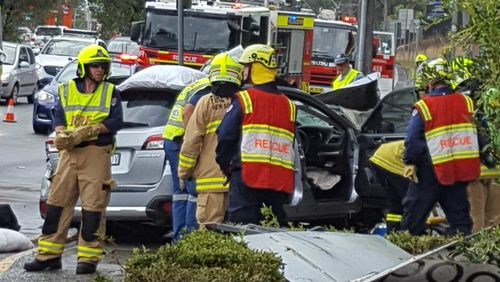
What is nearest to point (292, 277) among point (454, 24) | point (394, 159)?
point (454, 24)

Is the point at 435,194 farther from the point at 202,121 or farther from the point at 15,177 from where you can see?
the point at 15,177

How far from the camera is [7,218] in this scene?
10.7 m

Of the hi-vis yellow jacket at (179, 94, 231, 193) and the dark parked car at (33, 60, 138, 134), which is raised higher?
the hi-vis yellow jacket at (179, 94, 231, 193)

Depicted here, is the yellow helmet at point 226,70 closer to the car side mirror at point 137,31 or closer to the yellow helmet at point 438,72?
the yellow helmet at point 438,72

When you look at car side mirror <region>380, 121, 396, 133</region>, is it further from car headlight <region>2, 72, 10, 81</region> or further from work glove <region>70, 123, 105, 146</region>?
car headlight <region>2, 72, 10, 81</region>

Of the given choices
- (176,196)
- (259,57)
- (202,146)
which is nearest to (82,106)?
(202,146)

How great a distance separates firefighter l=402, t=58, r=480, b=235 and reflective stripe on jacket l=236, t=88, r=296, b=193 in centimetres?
120

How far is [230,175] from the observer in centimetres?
807

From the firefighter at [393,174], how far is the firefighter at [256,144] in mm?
2159

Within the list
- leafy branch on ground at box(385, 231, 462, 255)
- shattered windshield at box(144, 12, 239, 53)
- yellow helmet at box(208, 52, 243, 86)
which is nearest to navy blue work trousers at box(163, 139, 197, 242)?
yellow helmet at box(208, 52, 243, 86)

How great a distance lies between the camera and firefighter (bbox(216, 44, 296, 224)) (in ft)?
25.9

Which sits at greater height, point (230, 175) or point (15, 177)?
point (230, 175)

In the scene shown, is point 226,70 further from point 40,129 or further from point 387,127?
point 40,129

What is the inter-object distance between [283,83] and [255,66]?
9.22ft
